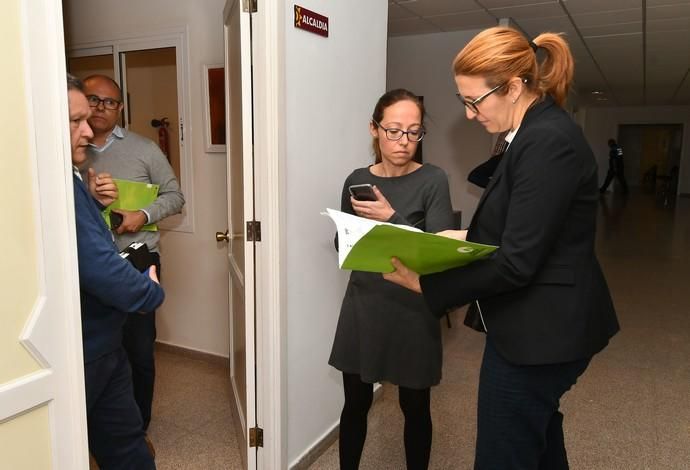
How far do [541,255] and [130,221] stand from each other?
176 cm

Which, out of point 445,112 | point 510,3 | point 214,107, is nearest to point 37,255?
point 214,107

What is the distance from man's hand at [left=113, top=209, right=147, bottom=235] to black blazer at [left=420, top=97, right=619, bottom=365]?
1519 mm

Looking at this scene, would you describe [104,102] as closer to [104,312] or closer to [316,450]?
[104,312]

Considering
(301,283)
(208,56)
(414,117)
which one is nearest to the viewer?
(414,117)

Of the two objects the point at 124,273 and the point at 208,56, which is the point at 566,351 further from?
the point at 208,56

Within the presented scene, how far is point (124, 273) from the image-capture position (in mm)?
1339

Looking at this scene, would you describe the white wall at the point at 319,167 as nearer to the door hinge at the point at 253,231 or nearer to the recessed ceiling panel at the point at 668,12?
the door hinge at the point at 253,231

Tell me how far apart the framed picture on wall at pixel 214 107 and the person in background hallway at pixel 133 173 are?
742mm

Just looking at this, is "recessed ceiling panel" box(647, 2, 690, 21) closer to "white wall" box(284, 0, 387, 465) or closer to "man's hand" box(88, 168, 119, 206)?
"white wall" box(284, 0, 387, 465)

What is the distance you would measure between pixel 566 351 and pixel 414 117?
966mm

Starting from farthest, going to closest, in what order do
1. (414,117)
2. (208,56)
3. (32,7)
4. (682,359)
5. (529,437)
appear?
(682,359) < (208,56) < (414,117) < (529,437) < (32,7)

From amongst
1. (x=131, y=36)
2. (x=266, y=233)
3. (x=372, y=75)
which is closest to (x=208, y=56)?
(x=131, y=36)

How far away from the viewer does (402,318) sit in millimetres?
1898

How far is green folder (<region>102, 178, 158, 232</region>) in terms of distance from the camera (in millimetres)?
2264
